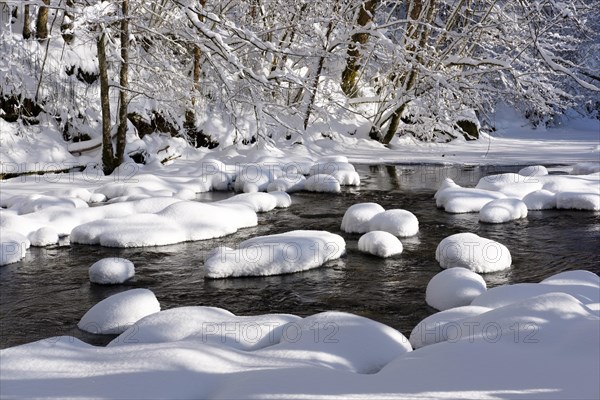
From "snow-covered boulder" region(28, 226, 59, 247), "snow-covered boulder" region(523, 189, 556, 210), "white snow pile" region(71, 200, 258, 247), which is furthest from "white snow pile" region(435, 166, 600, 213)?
"snow-covered boulder" region(28, 226, 59, 247)

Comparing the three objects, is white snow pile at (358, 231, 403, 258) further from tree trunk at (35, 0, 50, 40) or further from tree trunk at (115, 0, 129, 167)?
tree trunk at (35, 0, 50, 40)

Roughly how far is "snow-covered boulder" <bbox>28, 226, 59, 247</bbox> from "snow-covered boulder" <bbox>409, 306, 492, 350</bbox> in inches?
167

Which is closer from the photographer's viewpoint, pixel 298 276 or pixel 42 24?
pixel 298 276

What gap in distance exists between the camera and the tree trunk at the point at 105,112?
10484 millimetres

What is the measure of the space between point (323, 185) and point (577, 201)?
11.4 ft

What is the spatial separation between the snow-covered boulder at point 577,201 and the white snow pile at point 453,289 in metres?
4.20

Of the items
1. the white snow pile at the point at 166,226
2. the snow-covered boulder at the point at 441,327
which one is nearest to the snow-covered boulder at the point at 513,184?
the white snow pile at the point at 166,226

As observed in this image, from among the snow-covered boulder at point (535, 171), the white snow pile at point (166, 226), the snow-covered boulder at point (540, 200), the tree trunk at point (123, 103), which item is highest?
the tree trunk at point (123, 103)

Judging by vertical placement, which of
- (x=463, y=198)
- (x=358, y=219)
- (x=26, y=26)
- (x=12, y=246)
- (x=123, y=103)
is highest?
(x=26, y=26)

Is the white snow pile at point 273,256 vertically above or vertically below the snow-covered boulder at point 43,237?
above

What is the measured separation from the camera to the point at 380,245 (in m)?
6.45

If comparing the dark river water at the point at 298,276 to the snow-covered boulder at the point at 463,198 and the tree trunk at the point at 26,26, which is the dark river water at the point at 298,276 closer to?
the snow-covered boulder at the point at 463,198

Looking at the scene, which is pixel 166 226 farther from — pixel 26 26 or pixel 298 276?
pixel 26 26

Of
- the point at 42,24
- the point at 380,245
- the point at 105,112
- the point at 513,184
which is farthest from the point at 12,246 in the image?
the point at 42,24
